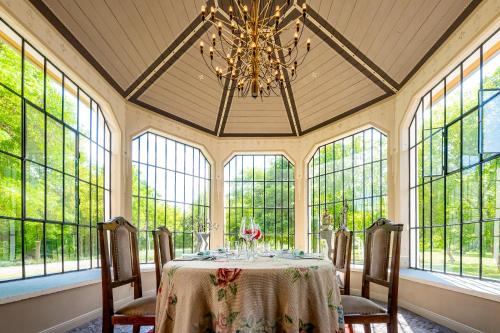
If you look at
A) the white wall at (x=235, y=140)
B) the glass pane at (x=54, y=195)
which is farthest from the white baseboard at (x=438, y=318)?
the glass pane at (x=54, y=195)

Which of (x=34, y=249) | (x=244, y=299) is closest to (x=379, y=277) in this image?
(x=244, y=299)

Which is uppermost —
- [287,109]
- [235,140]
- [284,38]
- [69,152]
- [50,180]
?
[284,38]

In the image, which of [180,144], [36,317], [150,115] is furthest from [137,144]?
[36,317]

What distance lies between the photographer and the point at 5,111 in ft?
19.3

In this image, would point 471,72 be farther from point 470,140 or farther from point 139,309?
point 139,309

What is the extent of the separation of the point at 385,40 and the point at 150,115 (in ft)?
12.9

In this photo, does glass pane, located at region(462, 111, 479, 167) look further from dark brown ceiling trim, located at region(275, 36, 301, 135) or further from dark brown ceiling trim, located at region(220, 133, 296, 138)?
dark brown ceiling trim, located at region(220, 133, 296, 138)

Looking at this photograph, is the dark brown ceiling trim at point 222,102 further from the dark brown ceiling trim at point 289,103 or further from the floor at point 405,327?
the floor at point 405,327

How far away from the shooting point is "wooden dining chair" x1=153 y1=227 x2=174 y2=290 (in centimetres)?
319

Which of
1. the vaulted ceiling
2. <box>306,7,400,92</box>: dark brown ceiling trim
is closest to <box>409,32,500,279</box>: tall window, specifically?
the vaulted ceiling

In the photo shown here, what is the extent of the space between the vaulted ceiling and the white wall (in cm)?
15

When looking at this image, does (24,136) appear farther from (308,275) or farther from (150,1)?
(308,275)

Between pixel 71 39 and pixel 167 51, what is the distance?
148 cm

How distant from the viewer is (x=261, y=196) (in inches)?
328
